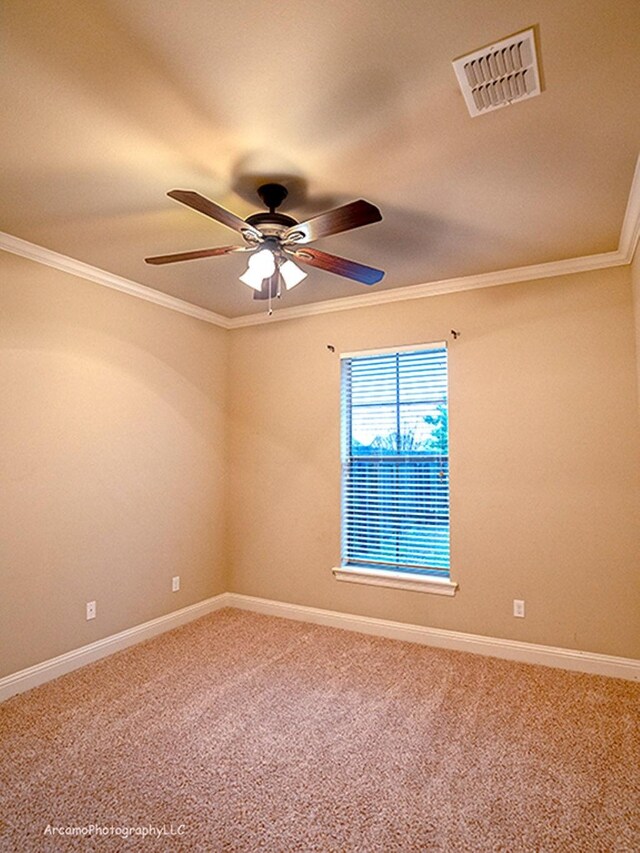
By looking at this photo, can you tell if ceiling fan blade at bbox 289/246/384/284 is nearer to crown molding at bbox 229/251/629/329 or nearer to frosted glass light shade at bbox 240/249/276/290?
frosted glass light shade at bbox 240/249/276/290

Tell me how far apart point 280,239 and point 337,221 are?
42 cm

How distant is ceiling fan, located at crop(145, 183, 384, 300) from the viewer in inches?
81.0

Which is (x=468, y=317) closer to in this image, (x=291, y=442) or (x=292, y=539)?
(x=291, y=442)

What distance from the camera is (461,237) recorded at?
299 cm

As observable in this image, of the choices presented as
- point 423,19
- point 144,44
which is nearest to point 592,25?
point 423,19

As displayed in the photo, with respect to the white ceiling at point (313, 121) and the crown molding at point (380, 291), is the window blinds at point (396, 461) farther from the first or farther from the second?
the white ceiling at point (313, 121)

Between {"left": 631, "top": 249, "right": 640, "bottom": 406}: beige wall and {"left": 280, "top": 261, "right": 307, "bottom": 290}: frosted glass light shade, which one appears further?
{"left": 631, "top": 249, "right": 640, "bottom": 406}: beige wall

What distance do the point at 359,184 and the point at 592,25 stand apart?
109cm

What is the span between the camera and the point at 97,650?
3.43 m

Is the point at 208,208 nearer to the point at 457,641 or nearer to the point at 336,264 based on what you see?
the point at 336,264

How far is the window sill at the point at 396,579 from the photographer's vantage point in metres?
3.71

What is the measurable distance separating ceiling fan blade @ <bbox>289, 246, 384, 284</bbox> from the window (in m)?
1.36

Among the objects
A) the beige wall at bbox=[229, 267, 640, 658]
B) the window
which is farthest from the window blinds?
the beige wall at bbox=[229, 267, 640, 658]

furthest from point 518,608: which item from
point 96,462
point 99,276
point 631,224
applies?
point 99,276
